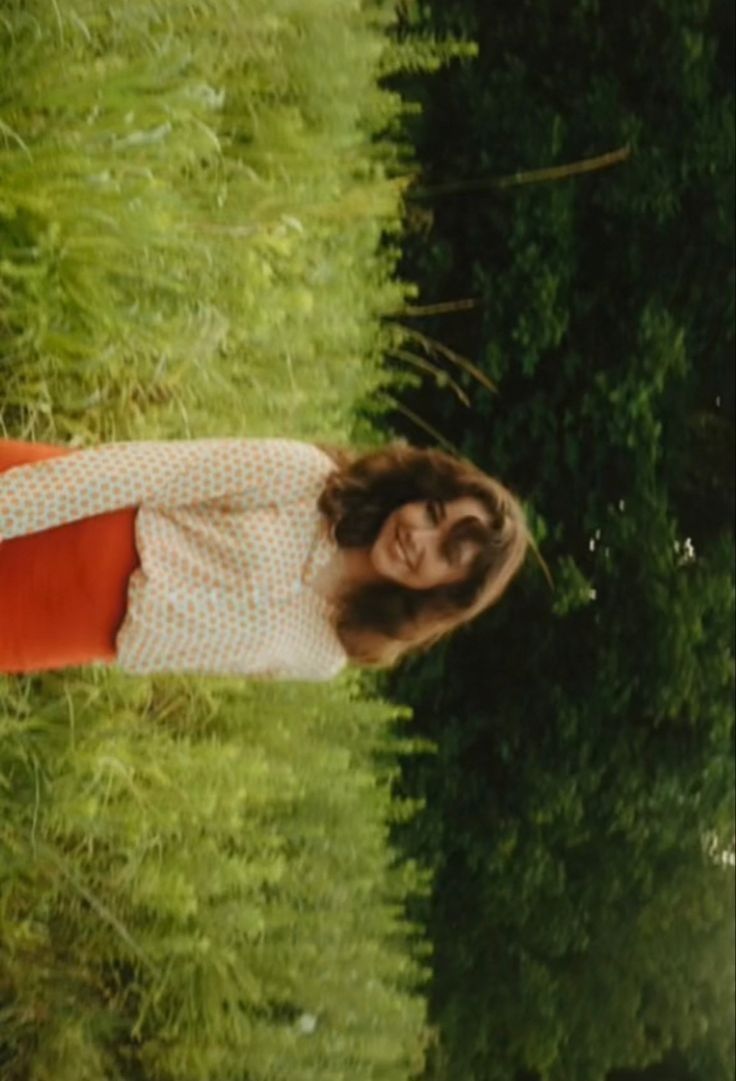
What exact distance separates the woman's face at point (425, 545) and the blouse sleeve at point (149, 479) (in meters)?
0.12

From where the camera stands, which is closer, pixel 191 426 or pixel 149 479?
pixel 149 479

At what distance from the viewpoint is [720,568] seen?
3.63m

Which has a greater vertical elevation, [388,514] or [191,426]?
[388,514]

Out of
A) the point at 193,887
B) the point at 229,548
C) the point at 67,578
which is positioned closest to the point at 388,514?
the point at 229,548

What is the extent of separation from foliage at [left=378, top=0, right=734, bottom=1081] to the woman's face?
2050mm

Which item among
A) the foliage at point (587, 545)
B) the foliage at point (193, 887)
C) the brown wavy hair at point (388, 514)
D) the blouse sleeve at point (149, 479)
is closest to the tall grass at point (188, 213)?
the foliage at point (587, 545)

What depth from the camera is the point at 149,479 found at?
148 cm

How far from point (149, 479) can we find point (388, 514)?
297 millimetres

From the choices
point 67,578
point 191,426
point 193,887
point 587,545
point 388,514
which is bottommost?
point 193,887

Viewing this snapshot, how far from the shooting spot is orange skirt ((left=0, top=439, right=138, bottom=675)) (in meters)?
1.49

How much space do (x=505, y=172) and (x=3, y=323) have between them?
6.10 ft

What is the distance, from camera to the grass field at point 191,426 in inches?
86.6

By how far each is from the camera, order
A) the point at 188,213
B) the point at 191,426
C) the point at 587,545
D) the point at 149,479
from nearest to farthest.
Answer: the point at 149,479
the point at 188,213
the point at 191,426
the point at 587,545

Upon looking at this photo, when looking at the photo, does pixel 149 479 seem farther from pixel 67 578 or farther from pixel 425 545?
pixel 425 545
